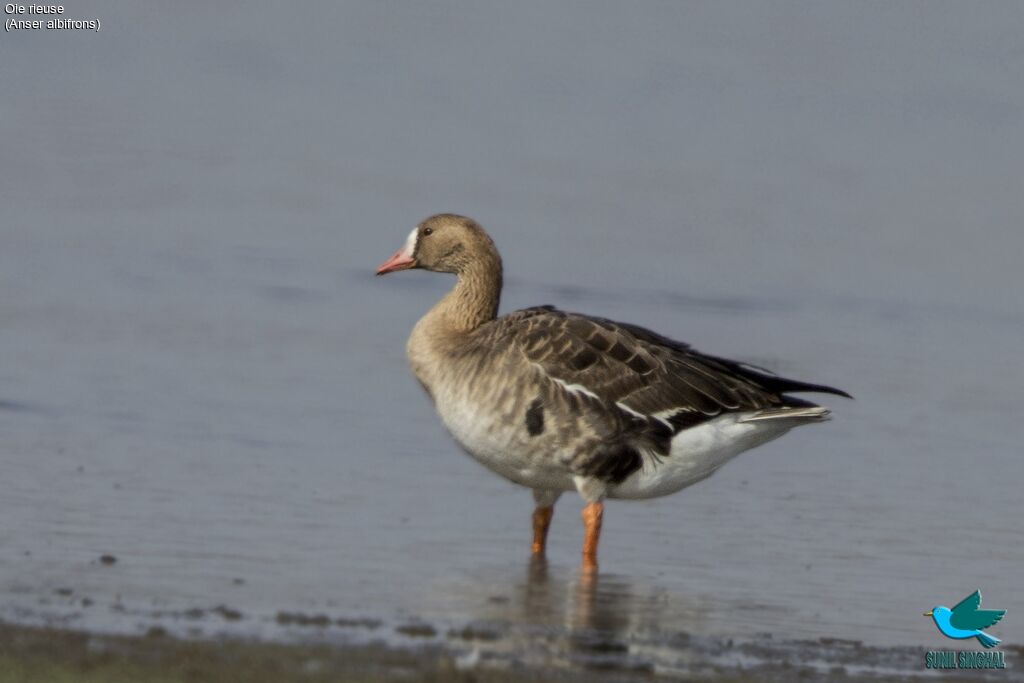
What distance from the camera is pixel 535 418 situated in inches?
379

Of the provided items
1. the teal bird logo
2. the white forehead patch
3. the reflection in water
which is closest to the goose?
the reflection in water

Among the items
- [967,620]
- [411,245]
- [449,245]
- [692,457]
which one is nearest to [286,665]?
[967,620]

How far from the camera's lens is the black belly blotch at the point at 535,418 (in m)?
9.60

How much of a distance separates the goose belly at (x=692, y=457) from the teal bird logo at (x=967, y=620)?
1631 millimetres

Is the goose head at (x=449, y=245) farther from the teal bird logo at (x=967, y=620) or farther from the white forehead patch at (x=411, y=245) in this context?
the teal bird logo at (x=967, y=620)

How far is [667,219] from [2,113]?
26.5 ft

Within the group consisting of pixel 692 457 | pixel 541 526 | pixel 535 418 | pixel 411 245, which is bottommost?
pixel 541 526

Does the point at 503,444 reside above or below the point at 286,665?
above

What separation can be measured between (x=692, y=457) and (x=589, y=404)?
681 millimetres

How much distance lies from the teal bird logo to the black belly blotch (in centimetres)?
219

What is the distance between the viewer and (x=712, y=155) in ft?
74.7
